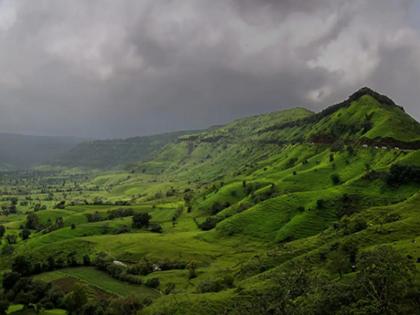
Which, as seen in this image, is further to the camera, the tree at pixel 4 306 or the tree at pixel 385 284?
the tree at pixel 4 306

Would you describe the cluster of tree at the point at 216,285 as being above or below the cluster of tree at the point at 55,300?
above

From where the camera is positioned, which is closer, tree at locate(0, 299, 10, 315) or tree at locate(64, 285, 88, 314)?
tree at locate(0, 299, 10, 315)

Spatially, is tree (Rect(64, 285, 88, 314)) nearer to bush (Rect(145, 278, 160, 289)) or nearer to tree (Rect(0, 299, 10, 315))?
tree (Rect(0, 299, 10, 315))

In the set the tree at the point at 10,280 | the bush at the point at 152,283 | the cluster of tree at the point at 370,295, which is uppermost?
the cluster of tree at the point at 370,295

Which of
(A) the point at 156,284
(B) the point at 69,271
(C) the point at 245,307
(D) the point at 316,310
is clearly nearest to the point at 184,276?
(A) the point at 156,284

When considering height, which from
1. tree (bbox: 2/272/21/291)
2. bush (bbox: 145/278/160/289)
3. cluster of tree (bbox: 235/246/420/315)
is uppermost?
cluster of tree (bbox: 235/246/420/315)

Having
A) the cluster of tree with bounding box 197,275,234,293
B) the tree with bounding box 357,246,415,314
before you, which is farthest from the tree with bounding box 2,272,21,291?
the tree with bounding box 357,246,415,314

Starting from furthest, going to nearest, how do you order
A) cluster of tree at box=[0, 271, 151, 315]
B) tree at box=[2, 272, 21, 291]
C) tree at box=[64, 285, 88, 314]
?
tree at box=[2, 272, 21, 291]
tree at box=[64, 285, 88, 314]
cluster of tree at box=[0, 271, 151, 315]

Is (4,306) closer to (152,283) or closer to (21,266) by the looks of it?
(152,283)

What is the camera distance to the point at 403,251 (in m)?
124

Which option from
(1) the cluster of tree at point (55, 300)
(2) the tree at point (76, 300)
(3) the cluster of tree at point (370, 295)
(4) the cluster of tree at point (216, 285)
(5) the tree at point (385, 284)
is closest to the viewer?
(5) the tree at point (385, 284)

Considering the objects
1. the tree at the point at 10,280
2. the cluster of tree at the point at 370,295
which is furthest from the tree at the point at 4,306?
the cluster of tree at the point at 370,295

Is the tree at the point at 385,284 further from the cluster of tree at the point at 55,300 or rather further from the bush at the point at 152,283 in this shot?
the bush at the point at 152,283

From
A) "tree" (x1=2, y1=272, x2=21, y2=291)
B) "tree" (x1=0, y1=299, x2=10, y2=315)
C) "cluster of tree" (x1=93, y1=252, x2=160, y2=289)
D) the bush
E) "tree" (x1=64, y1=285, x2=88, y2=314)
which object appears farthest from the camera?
"cluster of tree" (x1=93, y1=252, x2=160, y2=289)
